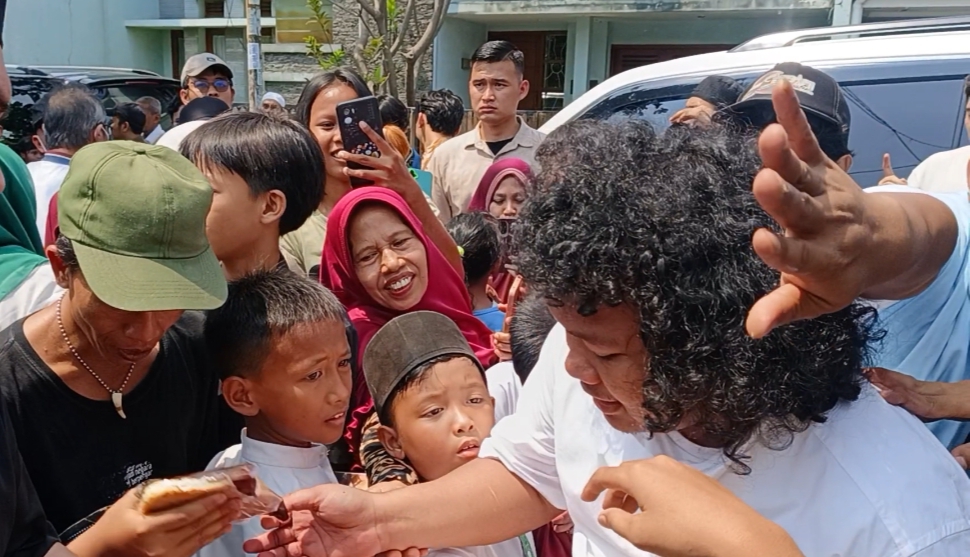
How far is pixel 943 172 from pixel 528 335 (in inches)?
63.4

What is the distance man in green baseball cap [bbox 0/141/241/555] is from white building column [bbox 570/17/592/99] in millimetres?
12025

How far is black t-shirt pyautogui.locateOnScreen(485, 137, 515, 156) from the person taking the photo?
15.2 ft

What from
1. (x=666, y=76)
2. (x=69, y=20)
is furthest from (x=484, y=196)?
(x=69, y=20)

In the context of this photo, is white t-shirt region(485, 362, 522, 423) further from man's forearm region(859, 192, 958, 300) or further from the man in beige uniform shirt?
the man in beige uniform shirt

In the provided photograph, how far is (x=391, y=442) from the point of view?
2.04m

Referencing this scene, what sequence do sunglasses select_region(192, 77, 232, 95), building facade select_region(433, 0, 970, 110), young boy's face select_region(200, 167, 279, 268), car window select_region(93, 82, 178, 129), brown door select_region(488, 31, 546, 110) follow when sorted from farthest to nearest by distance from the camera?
brown door select_region(488, 31, 546, 110)
building facade select_region(433, 0, 970, 110)
car window select_region(93, 82, 178, 129)
sunglasses select_region(192, 77, 232, 95)
young boy's face select_region(200, 167, 279, 268)

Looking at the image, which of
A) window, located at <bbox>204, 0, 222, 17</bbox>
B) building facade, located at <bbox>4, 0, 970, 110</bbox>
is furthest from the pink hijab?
window, located at <bbox>204, 0, 222, 17</bbox>

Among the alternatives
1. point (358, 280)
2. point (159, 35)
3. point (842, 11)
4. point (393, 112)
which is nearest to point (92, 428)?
point (358, 280)

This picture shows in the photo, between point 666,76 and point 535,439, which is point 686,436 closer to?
point 535,439

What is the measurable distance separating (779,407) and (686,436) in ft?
0.67

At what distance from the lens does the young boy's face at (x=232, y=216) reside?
2131mm

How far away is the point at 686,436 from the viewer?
1.39 metres

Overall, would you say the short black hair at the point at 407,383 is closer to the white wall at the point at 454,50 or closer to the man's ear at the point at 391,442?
the man's ear at the point at 391,442

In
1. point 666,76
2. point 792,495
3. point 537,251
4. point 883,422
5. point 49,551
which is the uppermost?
point 666,76
